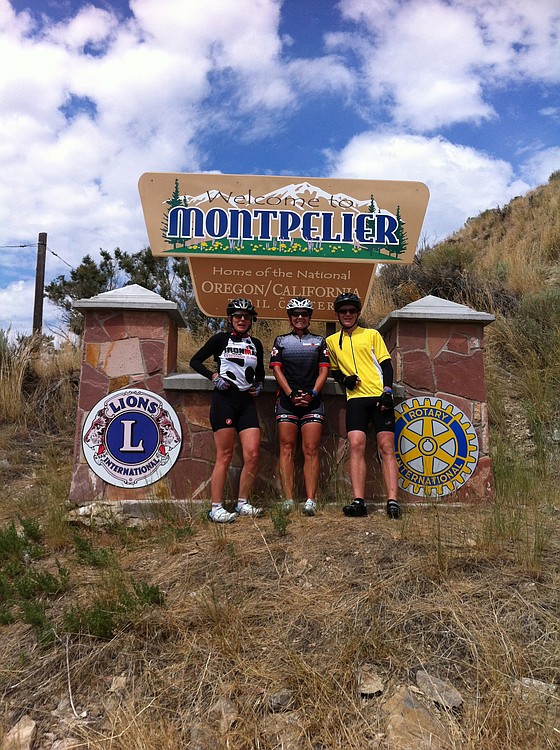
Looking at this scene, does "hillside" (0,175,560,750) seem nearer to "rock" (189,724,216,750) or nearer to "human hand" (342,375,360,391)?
"rock" (189,724,216,750)

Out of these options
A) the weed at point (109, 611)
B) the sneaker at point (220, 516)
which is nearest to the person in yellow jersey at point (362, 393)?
the sneaker at point (220, 516)

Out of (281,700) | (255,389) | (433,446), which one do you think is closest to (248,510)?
(255,389)

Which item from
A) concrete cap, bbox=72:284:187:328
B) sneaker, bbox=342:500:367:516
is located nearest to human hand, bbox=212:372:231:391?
concrete cap, bbox=72:284:187:328

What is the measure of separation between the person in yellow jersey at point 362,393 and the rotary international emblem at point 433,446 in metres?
0.35

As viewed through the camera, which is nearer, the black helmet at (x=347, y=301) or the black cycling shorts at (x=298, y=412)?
the black cycling shorts at (x=298, y=412)

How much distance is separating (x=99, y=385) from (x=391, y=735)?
418 cm

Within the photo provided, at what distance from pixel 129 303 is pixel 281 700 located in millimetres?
4055

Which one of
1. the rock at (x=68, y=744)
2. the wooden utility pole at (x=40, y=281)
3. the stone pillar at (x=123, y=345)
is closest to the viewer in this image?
the rock at (x=68, y=744)

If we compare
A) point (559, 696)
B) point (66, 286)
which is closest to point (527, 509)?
point (559, 696)

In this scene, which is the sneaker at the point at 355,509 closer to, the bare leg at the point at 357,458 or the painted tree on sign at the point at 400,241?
the bare leg at the point at 357,458

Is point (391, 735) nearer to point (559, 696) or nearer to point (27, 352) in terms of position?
point (559, 696)

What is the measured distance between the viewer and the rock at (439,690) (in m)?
2.56

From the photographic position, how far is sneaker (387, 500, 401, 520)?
4.83 metres

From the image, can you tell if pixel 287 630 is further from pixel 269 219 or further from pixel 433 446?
pixel 269 219
